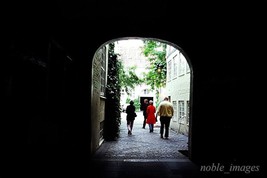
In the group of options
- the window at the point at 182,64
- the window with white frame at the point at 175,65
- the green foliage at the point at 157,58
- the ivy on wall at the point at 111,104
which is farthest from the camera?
the green foliage at the point at 157,58

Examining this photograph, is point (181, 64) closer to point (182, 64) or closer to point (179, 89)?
point (182, 64)

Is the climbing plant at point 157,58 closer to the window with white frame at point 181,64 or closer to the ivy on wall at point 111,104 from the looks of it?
the window with white frame at point 181,64

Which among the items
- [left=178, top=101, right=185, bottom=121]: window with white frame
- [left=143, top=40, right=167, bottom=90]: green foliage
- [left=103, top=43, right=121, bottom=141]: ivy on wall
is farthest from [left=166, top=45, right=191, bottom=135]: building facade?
[left=143, top=40, right=167, bottom=90]: green foliage

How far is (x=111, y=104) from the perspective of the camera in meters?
12.1

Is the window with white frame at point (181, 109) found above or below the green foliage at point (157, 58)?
below

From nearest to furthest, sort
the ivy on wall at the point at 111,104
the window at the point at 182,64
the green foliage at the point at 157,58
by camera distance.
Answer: the ivy on wall at the point at 111,104 → the window at the point at 182,64 → the green foliage at the point at 157,58

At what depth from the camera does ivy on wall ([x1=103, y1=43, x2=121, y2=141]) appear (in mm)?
11922

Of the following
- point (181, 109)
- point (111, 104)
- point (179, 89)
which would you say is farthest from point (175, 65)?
point (111, 104)

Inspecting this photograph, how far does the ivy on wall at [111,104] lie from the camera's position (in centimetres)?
1192

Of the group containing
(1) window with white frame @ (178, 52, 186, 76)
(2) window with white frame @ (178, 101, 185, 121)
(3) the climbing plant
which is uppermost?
(3) the climbing plant

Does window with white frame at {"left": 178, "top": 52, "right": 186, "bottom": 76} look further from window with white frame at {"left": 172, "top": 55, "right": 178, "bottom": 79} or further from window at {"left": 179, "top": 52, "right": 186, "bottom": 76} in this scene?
window with white frame at {"left": 172, "top": 55, "right": 178, "bottom": 79}

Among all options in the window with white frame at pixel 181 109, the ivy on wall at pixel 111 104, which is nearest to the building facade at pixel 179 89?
the window with white frame at pixel 181 109
